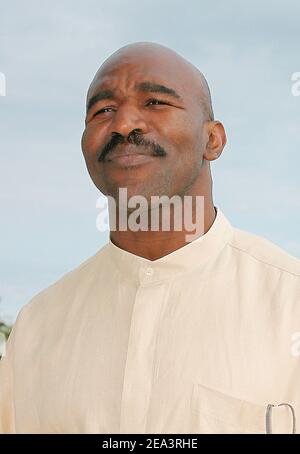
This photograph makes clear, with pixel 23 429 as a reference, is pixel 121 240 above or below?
above

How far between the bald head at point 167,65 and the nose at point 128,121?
0.22m

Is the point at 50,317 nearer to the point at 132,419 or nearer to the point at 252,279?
the point at 132,419

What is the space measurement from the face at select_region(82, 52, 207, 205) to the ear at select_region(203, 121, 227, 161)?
2.9 inches

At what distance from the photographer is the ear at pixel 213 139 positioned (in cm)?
278

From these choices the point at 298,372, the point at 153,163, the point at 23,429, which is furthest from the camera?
the point at 23,429

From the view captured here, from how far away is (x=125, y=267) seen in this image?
2.79 meters

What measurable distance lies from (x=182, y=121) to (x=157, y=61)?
0.27 meters

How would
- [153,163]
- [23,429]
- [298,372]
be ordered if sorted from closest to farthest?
[298,372] → [153,163] → [23,429]

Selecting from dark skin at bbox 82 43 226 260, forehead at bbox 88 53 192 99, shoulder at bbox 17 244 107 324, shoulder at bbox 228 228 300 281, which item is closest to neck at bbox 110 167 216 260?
dark skin at bbox 82 43 226 260

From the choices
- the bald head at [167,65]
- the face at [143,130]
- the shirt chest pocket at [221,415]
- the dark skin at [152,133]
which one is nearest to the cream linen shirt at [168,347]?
the shirt chest pocket at [221,415]

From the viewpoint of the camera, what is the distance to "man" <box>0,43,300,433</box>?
2.43 m

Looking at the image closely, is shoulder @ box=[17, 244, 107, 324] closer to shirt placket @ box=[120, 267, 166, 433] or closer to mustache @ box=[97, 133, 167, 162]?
shirt placket @ box=[120, 267, 166, 433]

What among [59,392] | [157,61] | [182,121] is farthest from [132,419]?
[157,61]

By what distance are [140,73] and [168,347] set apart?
99 centimetres
